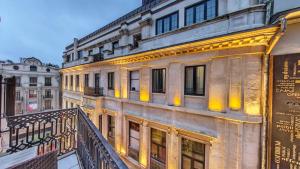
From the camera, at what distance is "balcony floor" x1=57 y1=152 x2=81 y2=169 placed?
4211 mm

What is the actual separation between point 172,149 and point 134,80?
5.74 meters

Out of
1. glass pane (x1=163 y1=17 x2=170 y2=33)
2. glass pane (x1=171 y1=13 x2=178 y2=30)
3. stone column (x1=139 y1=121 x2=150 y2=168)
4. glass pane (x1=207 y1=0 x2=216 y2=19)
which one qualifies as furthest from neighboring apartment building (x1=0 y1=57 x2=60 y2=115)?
glass pane (x1=207 y1=0 x2=216 y2=19)

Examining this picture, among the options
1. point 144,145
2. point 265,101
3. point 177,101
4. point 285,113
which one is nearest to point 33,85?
point 144,145

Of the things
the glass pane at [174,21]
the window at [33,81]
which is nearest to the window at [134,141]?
the glass pane at [174,21]

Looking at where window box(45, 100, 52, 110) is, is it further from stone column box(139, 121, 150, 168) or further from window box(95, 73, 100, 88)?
stone column box(139, 121, 150, 168)

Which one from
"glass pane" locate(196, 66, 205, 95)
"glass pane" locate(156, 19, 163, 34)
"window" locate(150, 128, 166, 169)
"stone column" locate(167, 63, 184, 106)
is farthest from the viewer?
"glass pane" locate(156, 19, 163, 34)

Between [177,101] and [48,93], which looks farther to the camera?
[48,93]

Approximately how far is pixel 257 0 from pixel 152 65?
634cm

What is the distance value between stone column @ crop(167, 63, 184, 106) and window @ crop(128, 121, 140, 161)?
4066mm

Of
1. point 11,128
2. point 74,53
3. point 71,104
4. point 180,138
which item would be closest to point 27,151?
point 11,128

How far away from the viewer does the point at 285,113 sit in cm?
614

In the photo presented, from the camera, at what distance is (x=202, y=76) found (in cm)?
854

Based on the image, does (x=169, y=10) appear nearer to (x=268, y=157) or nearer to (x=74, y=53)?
(x=268, y=157)

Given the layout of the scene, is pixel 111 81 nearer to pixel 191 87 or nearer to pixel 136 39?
pixel 136 39
